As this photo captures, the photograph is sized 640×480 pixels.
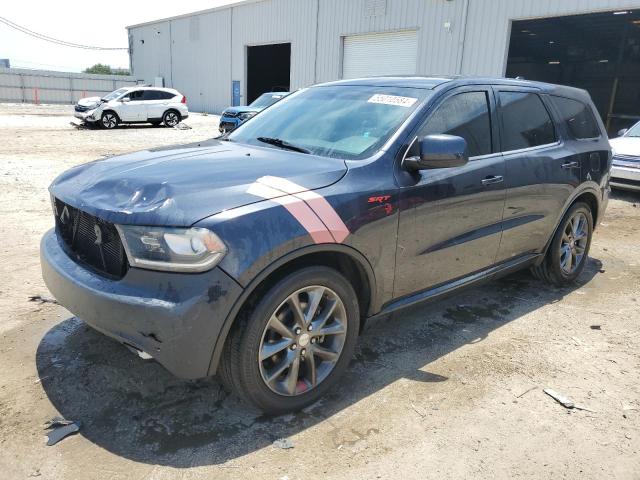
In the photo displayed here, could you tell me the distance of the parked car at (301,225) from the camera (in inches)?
93.1

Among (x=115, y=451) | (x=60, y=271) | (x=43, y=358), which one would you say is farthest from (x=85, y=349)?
(x=115, y=451)

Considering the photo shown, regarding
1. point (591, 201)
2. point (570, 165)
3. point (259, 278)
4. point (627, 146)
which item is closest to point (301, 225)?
point (259, 278)

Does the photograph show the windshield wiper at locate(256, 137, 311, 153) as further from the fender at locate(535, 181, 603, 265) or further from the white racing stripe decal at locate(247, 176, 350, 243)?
the fender at locate(535, 181, 603, 265)

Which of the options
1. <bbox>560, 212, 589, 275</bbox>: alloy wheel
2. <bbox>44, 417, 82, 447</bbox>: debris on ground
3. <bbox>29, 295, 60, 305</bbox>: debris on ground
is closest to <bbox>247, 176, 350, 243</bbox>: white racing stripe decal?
<bbox>44, 417, 82, 447</bbox>: debris on ground

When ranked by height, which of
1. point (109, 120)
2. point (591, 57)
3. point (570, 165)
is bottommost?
point (109, 120)

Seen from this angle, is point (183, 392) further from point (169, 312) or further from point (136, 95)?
point (136, 95)

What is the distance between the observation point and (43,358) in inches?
129

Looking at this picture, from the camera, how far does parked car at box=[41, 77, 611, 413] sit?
2365mm

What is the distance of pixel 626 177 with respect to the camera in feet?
30.4

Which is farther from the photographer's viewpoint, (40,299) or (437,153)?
(40,299)

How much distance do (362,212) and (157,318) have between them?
1.19 metres

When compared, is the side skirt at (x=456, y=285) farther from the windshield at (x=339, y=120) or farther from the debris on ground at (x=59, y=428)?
the debris on ground at (x=59, y=428)

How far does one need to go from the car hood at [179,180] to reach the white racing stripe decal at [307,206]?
5cm

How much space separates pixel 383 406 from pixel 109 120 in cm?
2102
